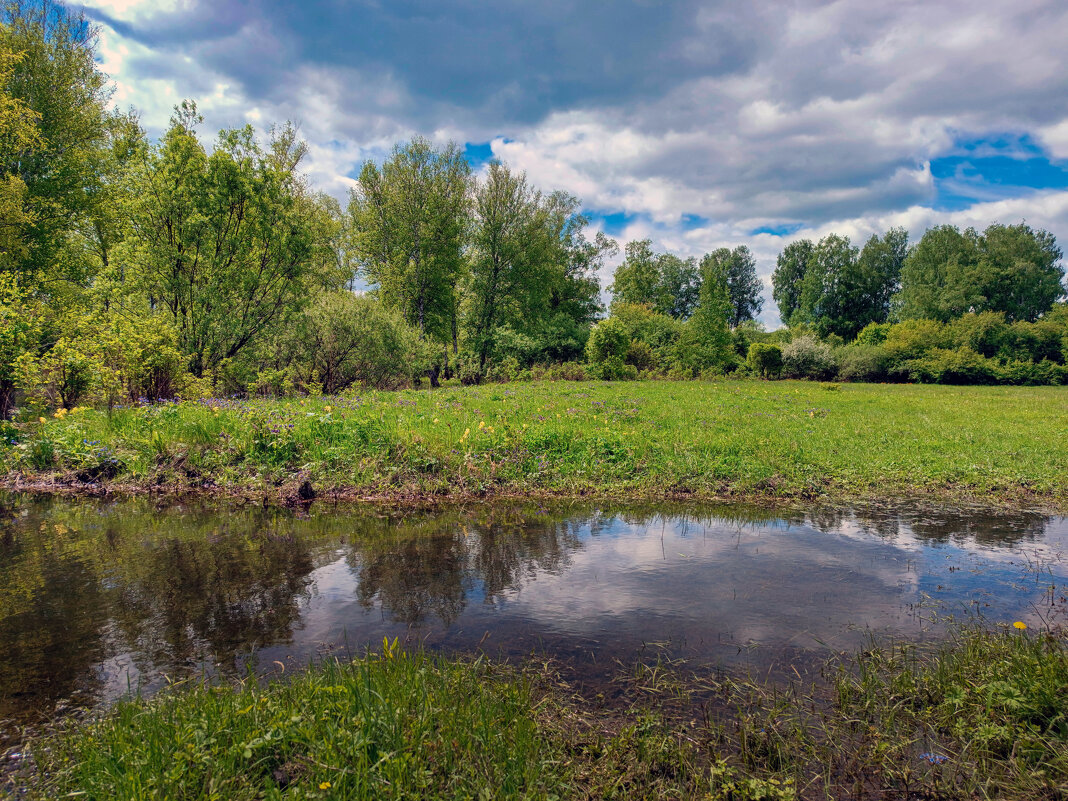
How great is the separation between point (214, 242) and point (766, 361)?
34406 millimetres

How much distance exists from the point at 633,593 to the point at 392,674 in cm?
257

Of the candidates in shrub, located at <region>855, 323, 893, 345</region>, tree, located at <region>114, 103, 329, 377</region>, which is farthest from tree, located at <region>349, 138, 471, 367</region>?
shrub, located at <region>855, 323, 893, 345</region>

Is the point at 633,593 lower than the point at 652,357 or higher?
lower

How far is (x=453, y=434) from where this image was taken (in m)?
A: 9.47

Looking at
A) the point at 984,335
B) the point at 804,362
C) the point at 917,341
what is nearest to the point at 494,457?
the point at 804,362

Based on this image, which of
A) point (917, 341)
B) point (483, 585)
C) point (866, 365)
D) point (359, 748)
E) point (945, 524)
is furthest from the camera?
point (917, 341)

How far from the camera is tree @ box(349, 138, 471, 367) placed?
33344 mm

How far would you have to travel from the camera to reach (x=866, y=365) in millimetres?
37375

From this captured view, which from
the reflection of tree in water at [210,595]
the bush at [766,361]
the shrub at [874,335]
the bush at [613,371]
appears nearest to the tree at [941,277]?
the shrub at [874,335]

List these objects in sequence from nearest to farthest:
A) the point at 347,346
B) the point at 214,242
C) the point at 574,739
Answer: the point at 574,739 < the point at 214,242 < the point at 347,346

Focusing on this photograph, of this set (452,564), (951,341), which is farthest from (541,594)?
(951,341)

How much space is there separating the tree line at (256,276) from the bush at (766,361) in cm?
20

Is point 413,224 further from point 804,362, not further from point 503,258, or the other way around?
point 804,362

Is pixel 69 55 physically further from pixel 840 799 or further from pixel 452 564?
pixel 840 799
